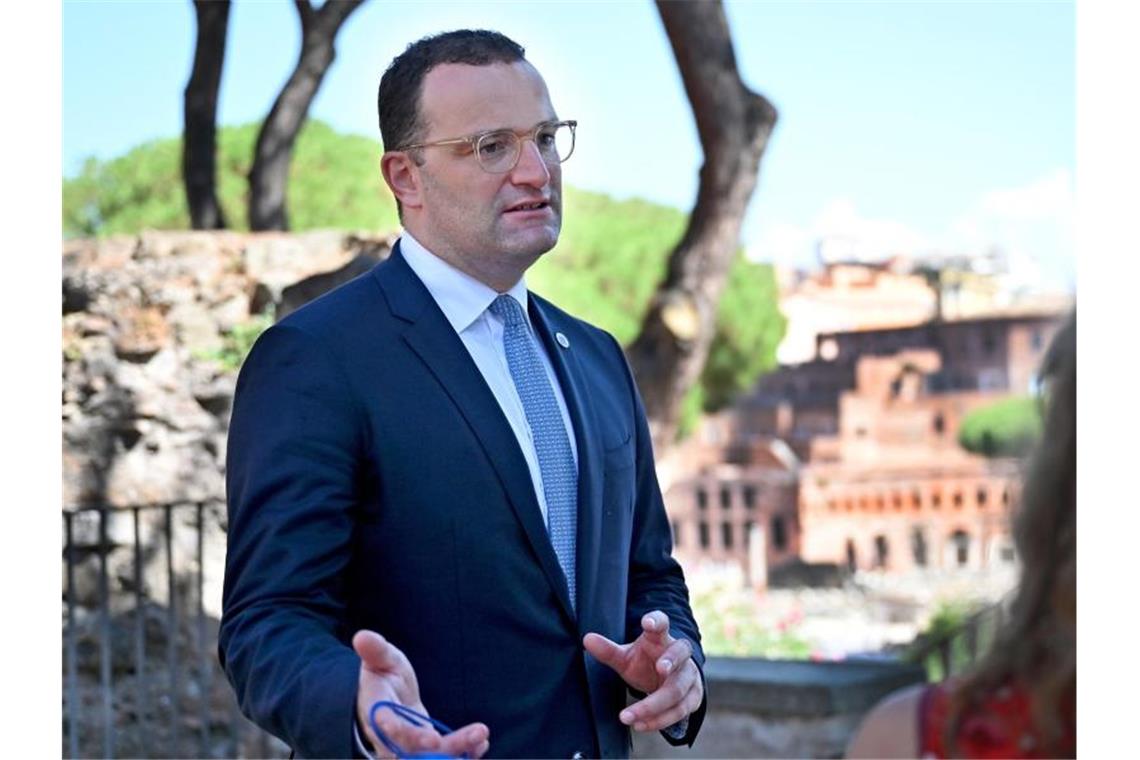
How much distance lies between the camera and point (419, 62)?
1.45 metres

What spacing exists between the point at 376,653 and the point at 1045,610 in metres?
0.49

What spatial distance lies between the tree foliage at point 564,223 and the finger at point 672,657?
434cm

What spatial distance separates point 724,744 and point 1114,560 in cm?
123

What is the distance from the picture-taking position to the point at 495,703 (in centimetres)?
138

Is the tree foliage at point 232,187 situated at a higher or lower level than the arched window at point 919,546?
higher

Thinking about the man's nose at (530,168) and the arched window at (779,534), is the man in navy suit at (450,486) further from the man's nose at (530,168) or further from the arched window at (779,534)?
the arched window at (779,534)

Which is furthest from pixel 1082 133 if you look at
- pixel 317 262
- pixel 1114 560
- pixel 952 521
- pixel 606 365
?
pixel 952 521

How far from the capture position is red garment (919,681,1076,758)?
0.95 meters

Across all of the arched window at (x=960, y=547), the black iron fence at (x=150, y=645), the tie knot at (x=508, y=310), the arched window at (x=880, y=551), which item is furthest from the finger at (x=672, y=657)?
the arched window at (x=880, y=551)

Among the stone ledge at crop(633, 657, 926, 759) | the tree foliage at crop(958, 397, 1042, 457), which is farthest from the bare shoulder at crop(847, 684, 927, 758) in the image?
the tree foliage at crop(958, 397, 1042, 457)

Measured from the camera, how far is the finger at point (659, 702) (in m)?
1.38

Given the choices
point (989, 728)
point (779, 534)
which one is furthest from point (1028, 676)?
point (779, 534)

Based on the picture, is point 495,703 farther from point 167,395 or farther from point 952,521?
point 952,521

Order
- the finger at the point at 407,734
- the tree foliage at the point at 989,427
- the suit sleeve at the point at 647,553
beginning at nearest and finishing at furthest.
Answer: the finger at the point at 407,734 < the suit sleeve at the point at 647,553 < the tree foliage at the point at 989,427
